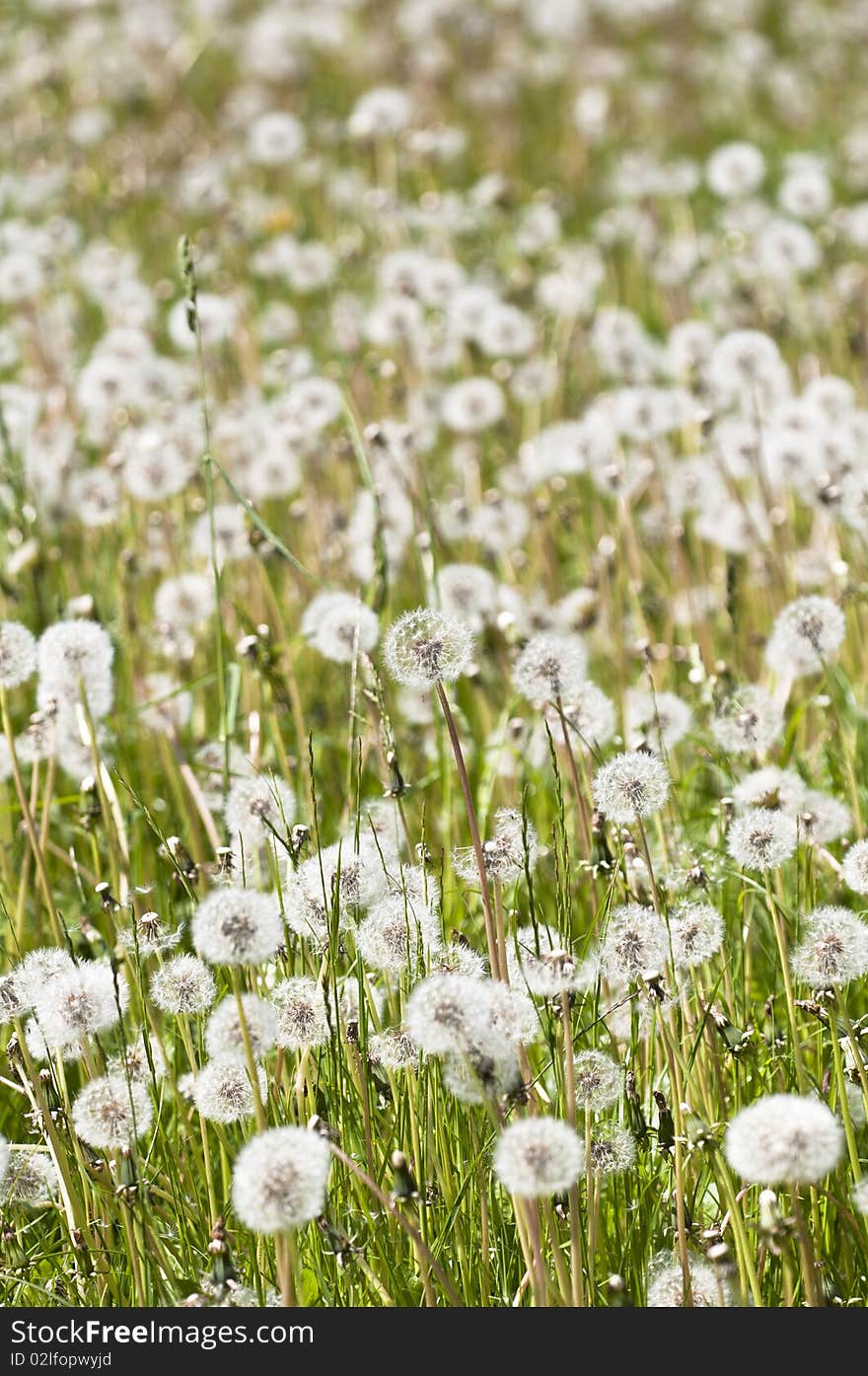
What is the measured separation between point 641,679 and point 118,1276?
1.61 m

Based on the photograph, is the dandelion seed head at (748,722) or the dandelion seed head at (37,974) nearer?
the dandelion seed head at (37,974)

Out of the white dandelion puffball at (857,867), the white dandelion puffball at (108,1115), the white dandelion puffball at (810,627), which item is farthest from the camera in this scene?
the white dandelion puffball at (810,627)

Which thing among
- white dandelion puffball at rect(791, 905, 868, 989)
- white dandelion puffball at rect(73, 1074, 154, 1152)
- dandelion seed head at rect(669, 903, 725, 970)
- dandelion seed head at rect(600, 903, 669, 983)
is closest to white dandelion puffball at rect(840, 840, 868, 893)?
white dandelion puffball at rect(791, 905, 868, 989)

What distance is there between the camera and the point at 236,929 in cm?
150

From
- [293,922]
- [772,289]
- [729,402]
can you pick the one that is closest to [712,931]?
[293,922]

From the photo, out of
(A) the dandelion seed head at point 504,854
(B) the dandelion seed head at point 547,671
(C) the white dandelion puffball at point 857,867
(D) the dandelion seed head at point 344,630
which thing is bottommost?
(C) the white dandelion puffball at point 857,867

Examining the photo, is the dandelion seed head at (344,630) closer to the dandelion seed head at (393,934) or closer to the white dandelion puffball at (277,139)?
the dandelion seed head at (393,934)

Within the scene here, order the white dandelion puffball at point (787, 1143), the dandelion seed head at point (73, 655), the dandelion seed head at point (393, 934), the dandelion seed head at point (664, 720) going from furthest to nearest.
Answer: the dandelion seed head at point (664, 720) < the dandelion seed head at point (73, 655) < the dandelion seed head at point (393, 934) < the white dandelion puffball at point (787, 1143)

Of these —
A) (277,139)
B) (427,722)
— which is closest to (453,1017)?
(427,722)

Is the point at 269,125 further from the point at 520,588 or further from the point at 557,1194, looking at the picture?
the point at 557,1194

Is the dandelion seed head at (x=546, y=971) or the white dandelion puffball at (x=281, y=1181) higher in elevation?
the dandelion seed head at (x=546, y=971)

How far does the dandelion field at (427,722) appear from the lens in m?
1.65

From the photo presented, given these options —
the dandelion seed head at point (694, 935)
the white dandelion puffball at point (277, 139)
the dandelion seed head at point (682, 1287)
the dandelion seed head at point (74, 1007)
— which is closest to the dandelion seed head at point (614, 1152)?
the dandelion seed head at point (682, 1287)

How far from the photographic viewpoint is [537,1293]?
4.72 ft
